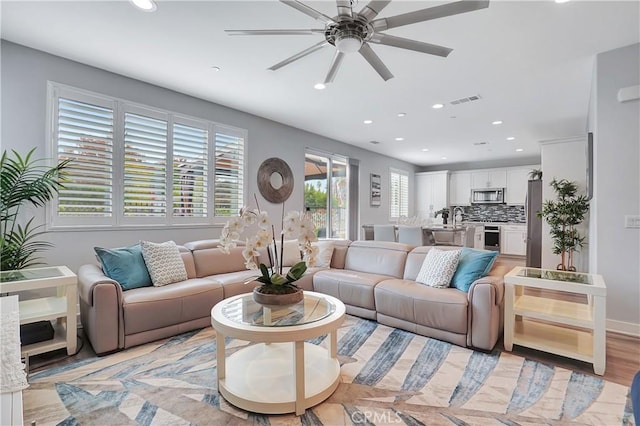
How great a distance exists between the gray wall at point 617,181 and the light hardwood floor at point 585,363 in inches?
15.4

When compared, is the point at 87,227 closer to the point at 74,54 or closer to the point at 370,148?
the point at 74,54

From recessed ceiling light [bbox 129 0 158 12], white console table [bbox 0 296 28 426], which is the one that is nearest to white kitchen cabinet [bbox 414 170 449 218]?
recessed ceiling light [bbox 129 0 158 12]

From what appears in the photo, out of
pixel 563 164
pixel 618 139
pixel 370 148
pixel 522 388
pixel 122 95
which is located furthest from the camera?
pixel 370 148

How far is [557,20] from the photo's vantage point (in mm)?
2398

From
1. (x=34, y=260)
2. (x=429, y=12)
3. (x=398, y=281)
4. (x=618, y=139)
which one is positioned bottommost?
(x=398, y=281)

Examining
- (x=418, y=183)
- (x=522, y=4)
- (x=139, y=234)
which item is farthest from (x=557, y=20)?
(x=418, y=183)

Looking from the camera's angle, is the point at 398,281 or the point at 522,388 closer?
the point at 522,388

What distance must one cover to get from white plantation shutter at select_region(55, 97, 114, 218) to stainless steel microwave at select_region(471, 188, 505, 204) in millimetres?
8518

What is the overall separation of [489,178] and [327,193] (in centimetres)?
498

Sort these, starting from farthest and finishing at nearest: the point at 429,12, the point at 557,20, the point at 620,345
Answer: the point at 620,345, the point at 557,20, the point at 429,12

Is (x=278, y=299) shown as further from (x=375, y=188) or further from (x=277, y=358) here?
(x=375, y=188)

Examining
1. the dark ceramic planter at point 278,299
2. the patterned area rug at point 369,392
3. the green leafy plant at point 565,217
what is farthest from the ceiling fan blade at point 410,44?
the green leafy plant at point 565,217

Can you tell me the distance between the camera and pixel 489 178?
334 inches

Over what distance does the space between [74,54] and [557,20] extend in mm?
4243
